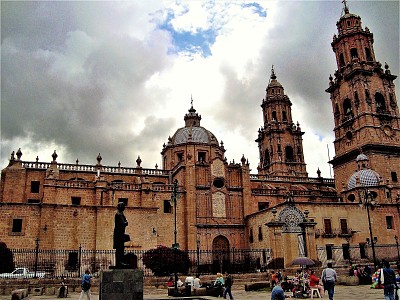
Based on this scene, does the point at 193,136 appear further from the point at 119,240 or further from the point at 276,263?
the point at 119,240

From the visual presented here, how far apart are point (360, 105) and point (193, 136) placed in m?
20.5

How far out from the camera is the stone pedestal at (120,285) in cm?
1238

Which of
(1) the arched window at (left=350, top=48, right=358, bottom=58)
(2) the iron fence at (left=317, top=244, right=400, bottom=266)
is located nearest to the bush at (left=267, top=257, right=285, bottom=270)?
(2) the iron fence at (left=317, top=244, right=400, bottom=266)

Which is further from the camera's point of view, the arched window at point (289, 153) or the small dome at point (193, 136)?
the arched window at point (289, 153)

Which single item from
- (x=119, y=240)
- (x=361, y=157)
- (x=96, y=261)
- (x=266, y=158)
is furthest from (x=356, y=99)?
(x=119, y=240)

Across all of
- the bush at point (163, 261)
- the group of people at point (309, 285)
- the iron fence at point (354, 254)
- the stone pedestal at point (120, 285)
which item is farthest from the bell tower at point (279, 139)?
the stone pedestal at point (120, 285)

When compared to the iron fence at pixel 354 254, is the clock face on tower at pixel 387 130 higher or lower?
higher

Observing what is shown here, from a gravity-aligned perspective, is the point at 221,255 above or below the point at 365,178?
below

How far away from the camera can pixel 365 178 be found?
42031 mm

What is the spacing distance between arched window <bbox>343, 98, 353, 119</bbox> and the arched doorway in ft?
74.9

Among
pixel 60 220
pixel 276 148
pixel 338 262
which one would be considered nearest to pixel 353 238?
pixel 338 262

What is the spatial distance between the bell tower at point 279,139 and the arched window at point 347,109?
39.4 feet

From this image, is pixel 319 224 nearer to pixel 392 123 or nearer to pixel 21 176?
pixel 392 123

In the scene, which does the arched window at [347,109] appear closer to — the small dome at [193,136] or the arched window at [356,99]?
the arched window at [356,99]
